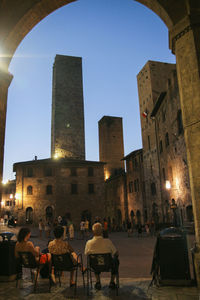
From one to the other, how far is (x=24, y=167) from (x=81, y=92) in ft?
68.5

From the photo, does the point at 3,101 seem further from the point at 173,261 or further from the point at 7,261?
the point at 173,261

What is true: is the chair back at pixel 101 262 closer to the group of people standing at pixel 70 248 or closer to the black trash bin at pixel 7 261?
the group of people standing at pixel 70 248

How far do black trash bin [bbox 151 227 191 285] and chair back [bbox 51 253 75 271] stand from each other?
1.55 metres

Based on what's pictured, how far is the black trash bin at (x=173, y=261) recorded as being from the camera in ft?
15.1

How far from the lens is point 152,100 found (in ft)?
104

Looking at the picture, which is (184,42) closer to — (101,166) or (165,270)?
(165,270)

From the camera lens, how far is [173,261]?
4652mm

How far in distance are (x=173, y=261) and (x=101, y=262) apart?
4.29 feet

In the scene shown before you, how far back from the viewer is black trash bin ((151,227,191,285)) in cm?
462

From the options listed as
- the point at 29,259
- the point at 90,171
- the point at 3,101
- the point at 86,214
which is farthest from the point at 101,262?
the point at 90,171

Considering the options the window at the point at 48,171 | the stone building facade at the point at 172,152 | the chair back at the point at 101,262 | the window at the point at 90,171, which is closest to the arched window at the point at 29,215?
the window at the point at 48,171

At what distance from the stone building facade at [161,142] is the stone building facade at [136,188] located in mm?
2015

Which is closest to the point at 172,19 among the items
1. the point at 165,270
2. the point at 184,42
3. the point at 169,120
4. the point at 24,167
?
the point at 184,42

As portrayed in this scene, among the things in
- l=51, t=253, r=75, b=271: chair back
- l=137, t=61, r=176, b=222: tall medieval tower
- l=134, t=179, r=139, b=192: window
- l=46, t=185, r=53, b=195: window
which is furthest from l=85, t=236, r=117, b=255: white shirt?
l=134, t=179, r=139, b=192: window
